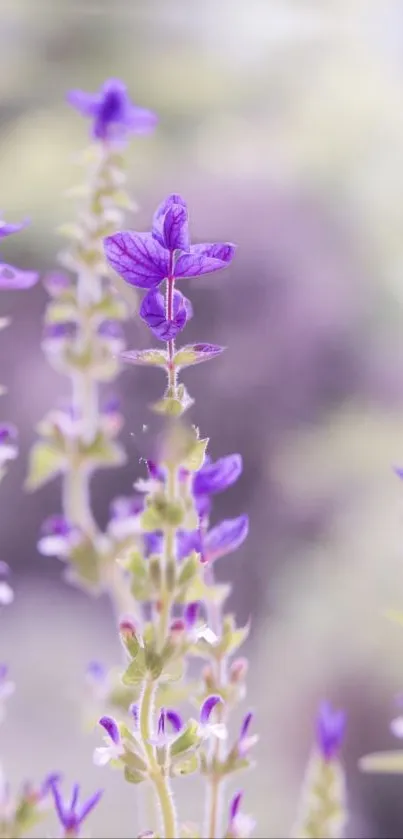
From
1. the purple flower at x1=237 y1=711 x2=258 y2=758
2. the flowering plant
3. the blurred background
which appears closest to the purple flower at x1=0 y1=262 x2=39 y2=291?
the flowering plant

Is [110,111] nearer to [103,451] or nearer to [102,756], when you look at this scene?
[103,451]

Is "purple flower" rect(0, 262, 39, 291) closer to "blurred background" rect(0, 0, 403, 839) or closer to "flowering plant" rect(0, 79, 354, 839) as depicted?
"flowering plant" rect(0, 79, 354, 839)

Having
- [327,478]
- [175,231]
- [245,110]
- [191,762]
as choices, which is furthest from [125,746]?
[245,110]

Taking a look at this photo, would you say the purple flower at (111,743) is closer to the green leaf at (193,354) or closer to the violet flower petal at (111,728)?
the violet flower petal at (111,728)

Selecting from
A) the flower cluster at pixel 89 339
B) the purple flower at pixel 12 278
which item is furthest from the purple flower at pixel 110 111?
the purple flower at pixel 12 278

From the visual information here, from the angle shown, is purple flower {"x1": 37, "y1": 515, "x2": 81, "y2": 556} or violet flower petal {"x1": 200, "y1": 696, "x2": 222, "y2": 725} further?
purple flower {"x1": 37, "y1": 515, "x2": 81, "y2": 556}
